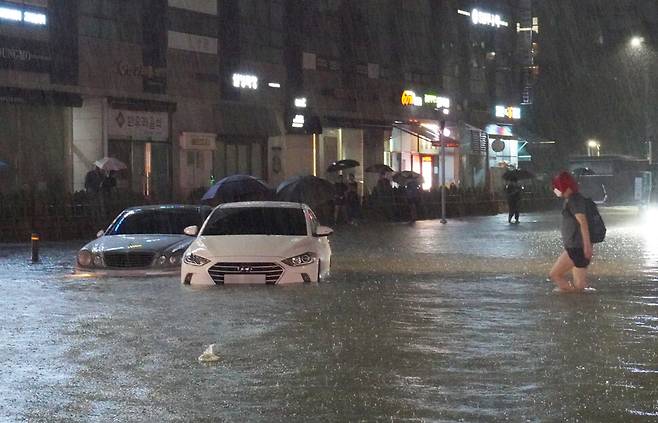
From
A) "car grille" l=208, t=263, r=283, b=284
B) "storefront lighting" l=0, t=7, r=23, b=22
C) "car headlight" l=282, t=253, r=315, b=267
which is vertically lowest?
"car grille" l=208, t=263, r=283, b=284

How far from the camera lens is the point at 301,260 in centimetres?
1702

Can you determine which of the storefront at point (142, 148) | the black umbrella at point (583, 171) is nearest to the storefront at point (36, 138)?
the storefront at point (142, 148)

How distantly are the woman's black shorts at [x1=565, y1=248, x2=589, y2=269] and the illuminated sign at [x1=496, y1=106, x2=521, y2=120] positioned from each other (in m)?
53.3

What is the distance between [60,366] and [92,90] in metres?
28.9

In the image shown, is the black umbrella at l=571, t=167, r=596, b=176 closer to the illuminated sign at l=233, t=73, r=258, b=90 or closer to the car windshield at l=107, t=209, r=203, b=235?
the illuminated sign at l=233, t=73, r=258, b=90

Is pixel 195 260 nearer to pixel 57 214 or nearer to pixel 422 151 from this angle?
pixel 57 214

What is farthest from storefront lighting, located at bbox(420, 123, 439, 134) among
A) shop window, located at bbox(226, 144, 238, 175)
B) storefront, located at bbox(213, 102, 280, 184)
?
shop window, located at bbox(226, 144, 238, 175)

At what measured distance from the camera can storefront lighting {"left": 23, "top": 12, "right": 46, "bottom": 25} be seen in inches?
1398

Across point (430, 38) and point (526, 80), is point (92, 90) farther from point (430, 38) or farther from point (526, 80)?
point (526, 80)

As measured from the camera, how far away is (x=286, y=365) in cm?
1023

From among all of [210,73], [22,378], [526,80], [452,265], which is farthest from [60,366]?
[526,80]

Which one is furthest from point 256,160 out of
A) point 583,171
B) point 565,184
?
point 565,184

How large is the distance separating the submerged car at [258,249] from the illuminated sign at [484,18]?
47.3 metres

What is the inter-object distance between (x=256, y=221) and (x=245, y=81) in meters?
28.3
